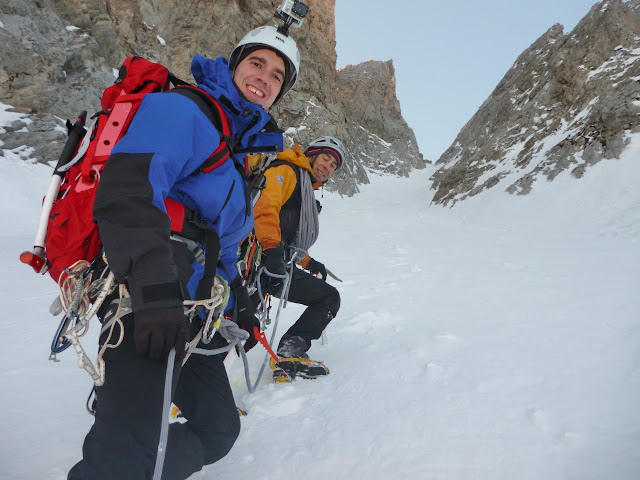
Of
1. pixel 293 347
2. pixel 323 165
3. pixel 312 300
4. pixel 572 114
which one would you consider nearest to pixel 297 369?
pixel 293 347

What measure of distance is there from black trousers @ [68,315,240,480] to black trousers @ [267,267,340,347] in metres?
1.82

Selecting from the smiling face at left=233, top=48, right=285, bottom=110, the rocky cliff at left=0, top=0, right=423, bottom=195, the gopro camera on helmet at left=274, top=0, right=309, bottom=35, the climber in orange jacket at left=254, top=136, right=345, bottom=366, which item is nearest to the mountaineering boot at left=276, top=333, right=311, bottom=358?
the climber in orange jacket at left=254, top=136, right=345, bottom=366

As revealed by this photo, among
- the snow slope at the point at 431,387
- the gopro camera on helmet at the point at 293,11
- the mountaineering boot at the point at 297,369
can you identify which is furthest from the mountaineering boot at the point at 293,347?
the gopro camera on helmet at the point at 293,11

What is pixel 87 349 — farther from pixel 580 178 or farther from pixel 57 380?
pixel 580 178

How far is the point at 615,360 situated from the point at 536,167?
15.1 meters

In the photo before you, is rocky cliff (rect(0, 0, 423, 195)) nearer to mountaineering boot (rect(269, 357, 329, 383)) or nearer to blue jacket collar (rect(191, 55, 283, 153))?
mountaineering boot (rect(269, 357, 329, 383))

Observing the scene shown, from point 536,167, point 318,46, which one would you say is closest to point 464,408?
point 536,167

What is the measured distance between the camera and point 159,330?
1563 millimetres

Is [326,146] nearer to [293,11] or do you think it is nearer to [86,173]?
[293,11]

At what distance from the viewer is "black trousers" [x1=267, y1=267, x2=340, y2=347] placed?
3.93 m

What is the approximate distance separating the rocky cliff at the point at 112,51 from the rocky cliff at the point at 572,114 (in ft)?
54.3

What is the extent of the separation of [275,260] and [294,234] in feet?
2.09

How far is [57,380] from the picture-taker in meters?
3.06

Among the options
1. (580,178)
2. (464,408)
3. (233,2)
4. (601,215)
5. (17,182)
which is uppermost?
(233,2)
